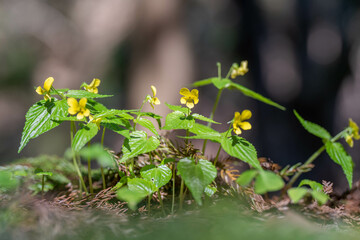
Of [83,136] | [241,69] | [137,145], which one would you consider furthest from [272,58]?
[83,136]

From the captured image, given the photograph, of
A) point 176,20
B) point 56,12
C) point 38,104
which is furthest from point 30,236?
point 56,12

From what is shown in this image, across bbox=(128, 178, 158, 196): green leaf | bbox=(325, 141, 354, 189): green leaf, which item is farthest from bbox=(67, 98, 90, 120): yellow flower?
bbox=(325, 141, 354, 189): green leaf

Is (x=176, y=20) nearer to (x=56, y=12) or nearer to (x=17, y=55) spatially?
(x=56, y=12)

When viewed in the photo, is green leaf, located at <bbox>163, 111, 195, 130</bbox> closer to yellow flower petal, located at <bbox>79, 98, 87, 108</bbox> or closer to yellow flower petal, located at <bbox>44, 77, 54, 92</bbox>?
yellow flower petal, located at <bbox>79, 98, 87, 108</bbox>

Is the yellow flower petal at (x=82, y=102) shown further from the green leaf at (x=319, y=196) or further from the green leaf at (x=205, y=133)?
the green leaf at (x=319, y=196)

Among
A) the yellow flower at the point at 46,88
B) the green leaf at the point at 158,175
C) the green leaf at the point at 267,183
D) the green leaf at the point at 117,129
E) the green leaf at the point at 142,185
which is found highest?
the yellow flower at the point at 46,88

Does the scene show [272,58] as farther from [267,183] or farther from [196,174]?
[267,183]

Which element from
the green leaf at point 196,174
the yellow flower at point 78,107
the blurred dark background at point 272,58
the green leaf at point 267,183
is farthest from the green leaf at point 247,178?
the blurred dark background at point 272,58
